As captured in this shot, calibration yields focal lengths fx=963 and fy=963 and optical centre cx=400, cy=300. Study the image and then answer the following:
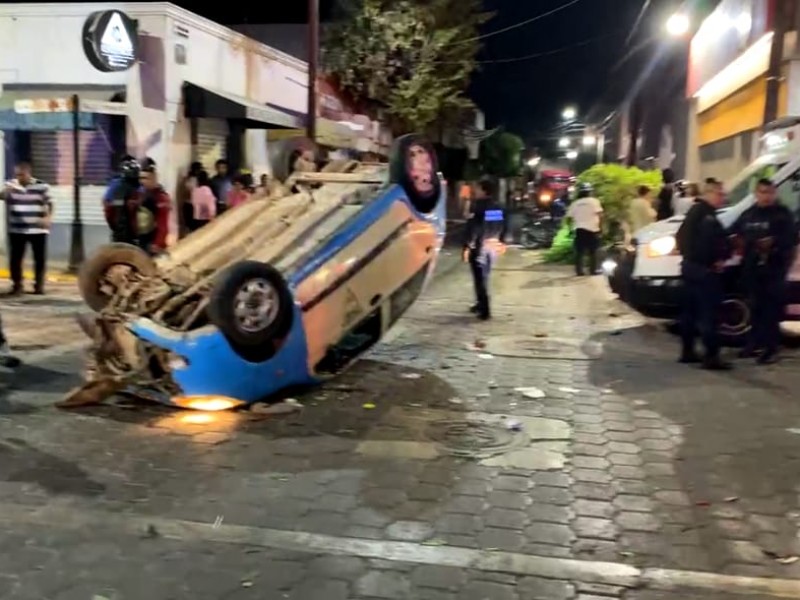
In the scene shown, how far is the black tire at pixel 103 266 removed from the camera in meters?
7.98

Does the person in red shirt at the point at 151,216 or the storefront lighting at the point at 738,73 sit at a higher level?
the storefront lighting at the point at 738,73

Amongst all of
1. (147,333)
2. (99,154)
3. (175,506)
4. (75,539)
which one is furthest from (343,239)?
(99,154)

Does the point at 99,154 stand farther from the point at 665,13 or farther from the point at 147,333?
the point at 665,13

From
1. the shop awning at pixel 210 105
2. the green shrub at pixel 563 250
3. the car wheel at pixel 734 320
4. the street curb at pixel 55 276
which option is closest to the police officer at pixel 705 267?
the car wheel at pixel 734 320

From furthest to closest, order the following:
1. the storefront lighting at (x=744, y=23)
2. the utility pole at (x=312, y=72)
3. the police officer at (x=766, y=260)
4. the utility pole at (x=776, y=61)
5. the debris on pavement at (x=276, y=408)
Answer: the utility pole at (x=312, y=72)
the storefront lighting at (x=744, y=23)
the utility pole at (x=776, y=61)
the police officer at (x=766, y=260)
the debris on pavement at (x=276, y=408)

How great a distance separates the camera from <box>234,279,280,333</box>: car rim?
668 centimetres

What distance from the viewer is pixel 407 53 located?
27453 mm

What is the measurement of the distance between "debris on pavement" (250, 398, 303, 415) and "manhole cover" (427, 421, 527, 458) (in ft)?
3.50

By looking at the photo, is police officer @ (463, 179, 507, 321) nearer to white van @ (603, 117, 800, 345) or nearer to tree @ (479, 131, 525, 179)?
white van @ (603, 117, 800, 345)

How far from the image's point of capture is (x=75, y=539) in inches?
188

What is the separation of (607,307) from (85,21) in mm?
10112

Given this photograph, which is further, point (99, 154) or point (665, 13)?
point (665, 13)

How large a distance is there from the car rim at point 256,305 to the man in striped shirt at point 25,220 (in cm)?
726

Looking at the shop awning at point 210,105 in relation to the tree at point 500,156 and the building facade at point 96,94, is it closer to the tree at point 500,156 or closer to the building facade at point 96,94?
the building facade at point 96,94
